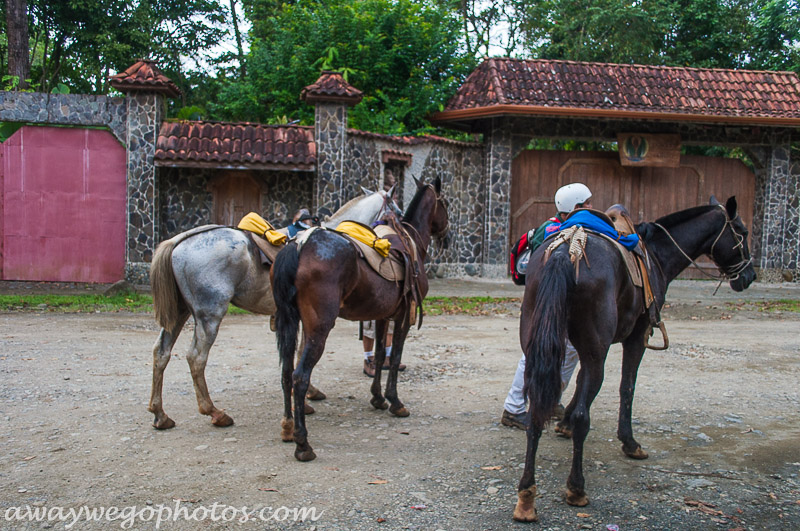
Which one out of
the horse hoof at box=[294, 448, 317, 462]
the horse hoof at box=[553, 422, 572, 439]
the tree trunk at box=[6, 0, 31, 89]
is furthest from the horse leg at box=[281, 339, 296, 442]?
the tree trunk at box=[6, 0, 31, 89]

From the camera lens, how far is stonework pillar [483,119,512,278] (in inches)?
637

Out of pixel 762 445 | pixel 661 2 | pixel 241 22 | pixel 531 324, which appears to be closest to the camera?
pixel 531 324

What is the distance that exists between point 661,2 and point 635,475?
21208 mm

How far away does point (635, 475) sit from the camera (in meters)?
4.29

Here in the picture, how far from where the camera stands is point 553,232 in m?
4.51

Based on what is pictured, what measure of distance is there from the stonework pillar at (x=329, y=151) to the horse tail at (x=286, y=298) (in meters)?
9.36

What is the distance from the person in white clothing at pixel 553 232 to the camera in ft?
15.4

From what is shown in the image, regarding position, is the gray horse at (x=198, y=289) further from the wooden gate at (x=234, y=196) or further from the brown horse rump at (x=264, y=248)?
the wooden gate at (x=234, y=196)

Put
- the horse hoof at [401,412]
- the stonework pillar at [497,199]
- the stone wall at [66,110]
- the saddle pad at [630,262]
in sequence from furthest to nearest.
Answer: the stonework pillar at [497,199] < the stone wall at [66,110] < the horse hoof at [401,412] < the saddle pad at [630,262]

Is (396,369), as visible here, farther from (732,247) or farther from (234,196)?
(234,196)

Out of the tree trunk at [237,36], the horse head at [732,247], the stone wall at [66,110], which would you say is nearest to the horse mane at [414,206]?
the horse head at [732,247]

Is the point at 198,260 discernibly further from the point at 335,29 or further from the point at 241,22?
the point at 241,22

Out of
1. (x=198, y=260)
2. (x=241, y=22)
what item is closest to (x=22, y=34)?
(x=241, y=22)

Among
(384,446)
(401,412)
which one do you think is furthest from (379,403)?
(384,446)
